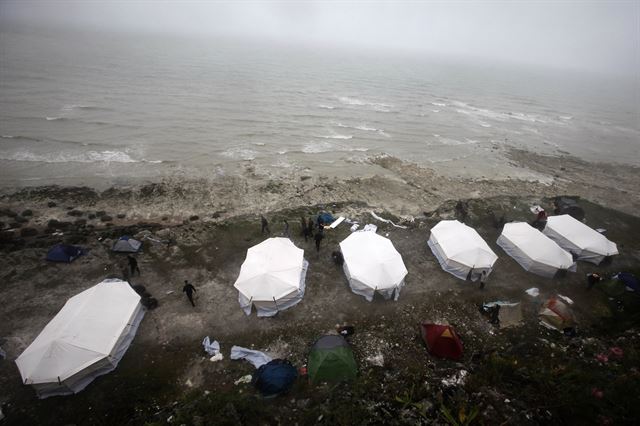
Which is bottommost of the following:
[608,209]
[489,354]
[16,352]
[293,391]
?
[16,352]

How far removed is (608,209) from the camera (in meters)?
27.1

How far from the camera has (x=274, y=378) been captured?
454 inches

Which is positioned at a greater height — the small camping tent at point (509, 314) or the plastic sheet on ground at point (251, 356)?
the small camping tent at point (509, 314)

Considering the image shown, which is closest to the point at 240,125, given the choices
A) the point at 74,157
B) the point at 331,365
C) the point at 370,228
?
the point at 74,157

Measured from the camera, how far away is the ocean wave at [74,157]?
103 feet

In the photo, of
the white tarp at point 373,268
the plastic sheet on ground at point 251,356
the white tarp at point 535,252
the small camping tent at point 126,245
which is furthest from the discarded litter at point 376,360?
the small camping tent at point 126,245

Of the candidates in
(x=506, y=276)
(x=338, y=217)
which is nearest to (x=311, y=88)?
(x=338, y=217)

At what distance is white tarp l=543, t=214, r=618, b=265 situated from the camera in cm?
1920

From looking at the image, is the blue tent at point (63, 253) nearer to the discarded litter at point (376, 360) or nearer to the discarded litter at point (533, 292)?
the discarded litter at point (376, 360)

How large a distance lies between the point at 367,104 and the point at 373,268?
5299 cm

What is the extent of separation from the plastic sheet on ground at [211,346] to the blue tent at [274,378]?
2.39m

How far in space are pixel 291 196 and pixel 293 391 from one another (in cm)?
1820

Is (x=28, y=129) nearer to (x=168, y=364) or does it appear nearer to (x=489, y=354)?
(x=168, y=364)

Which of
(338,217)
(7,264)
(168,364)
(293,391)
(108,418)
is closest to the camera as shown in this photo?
(108,418)
